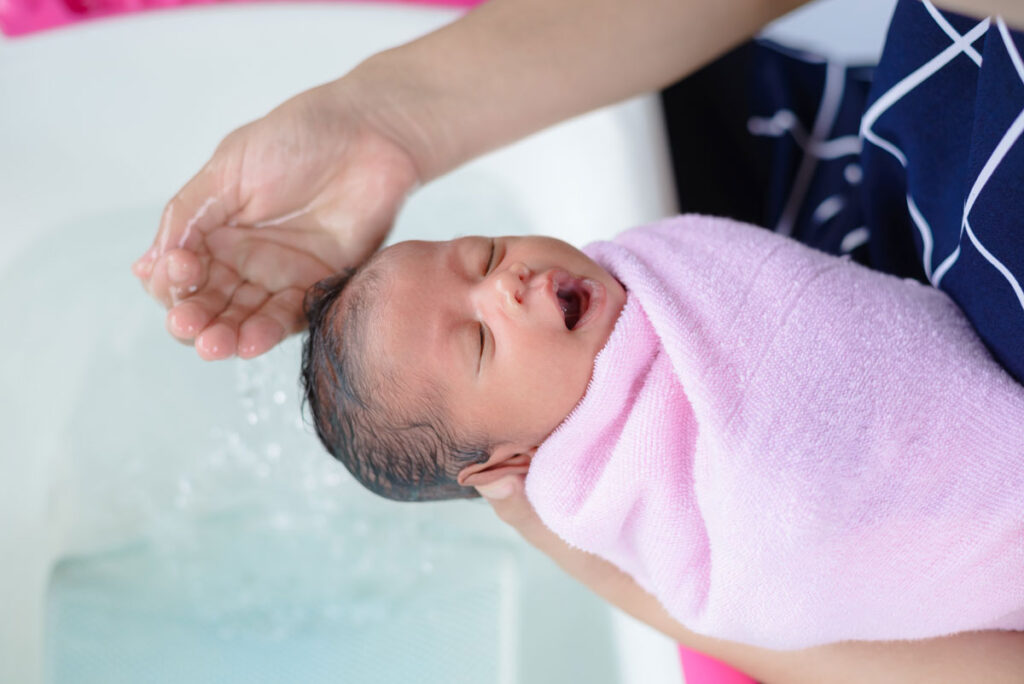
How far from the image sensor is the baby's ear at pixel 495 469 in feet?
2.85

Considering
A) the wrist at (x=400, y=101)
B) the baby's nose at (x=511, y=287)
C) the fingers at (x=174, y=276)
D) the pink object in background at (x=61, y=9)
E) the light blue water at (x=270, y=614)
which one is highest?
the pink object in background at (x=61, y=9)

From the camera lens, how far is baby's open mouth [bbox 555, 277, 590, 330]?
0.88 meters

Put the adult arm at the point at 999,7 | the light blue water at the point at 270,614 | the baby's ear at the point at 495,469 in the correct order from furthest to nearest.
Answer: the light blue water at the point at 270,614 → the baby's ear at the point at 495,469 → the adult arm at the point at 999,7

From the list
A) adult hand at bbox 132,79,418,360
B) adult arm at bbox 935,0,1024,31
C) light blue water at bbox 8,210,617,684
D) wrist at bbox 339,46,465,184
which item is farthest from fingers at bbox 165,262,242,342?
adult arm at bbox 935,0,1024,31

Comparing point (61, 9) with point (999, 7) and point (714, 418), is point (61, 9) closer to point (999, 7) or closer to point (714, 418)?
point (714, 418)

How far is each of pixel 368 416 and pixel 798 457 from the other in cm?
40

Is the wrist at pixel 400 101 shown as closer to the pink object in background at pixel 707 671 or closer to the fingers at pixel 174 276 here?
the fingers at pixel 174 276

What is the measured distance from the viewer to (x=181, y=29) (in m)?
1.48

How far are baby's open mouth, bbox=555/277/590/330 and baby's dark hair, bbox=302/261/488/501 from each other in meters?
0.16

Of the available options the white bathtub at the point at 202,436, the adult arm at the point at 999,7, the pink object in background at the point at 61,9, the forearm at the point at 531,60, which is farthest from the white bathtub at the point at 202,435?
the adult arm at the point at 999,7

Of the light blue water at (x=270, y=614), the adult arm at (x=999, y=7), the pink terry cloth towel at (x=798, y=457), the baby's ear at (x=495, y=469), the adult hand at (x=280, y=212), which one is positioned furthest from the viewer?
the light blue water at (x=270, y=614)

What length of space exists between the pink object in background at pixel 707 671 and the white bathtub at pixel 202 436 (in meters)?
0.29

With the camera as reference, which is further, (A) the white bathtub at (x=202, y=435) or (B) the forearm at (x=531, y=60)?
(A) the white bathtub at (x=202, y=435)

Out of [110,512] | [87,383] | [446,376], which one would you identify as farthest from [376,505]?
[446,376]
